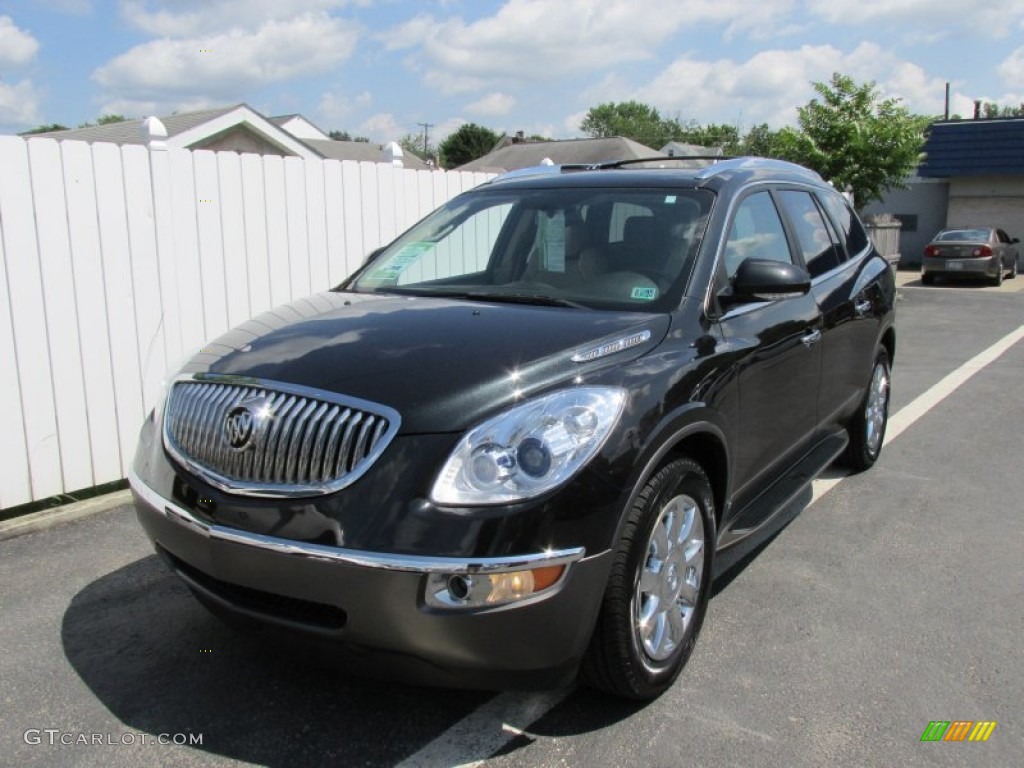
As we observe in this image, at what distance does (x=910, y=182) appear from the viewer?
3059 cm

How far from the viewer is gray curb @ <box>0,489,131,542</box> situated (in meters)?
4.73

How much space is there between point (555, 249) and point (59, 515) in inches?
127

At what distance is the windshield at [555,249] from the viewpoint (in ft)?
11.5

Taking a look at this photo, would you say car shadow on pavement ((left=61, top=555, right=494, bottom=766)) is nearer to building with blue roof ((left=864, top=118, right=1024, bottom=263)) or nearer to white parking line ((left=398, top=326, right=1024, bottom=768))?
white parking line ((left=398, top=326, right=1024, bottom=768))

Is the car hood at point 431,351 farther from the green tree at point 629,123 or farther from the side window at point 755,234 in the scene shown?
the green tree at point 629,123

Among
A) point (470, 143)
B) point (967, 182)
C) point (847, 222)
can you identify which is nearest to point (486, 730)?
point (847, 222)

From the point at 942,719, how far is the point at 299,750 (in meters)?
2.12

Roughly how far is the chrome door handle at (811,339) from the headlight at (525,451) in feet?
6.10

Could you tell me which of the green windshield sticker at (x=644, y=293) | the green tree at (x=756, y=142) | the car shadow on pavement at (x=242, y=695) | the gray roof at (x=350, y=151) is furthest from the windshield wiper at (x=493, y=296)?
the green tree at (x=756, y=142)

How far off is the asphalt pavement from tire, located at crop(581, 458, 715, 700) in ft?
0.57

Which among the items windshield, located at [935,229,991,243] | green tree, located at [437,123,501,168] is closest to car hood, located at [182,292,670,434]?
windshield, located at [935,229,991,243]

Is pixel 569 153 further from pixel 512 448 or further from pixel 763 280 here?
pixel 512 448

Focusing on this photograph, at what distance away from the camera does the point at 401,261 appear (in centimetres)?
424

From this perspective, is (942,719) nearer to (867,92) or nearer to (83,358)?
(83,358)
